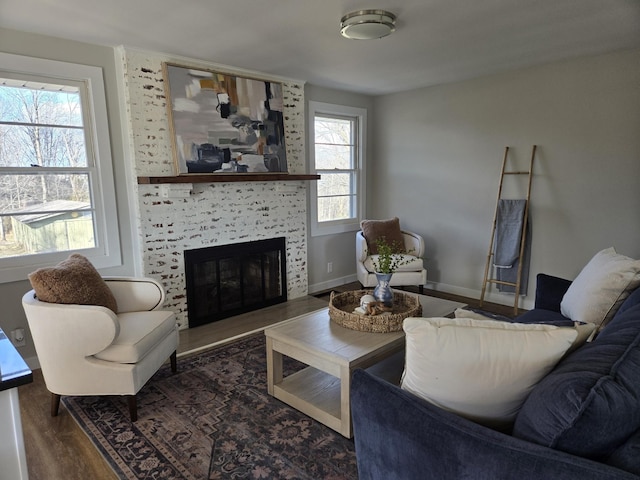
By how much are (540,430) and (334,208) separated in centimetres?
428

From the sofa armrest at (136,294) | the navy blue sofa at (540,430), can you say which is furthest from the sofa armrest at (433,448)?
the sofa armrest at (136,294)

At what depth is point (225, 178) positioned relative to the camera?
12.2 feet

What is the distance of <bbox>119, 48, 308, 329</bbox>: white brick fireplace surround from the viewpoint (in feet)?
10.9

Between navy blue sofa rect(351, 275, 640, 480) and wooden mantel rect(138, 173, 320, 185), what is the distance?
2.62 meters

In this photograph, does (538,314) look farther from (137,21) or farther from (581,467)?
(137,21)

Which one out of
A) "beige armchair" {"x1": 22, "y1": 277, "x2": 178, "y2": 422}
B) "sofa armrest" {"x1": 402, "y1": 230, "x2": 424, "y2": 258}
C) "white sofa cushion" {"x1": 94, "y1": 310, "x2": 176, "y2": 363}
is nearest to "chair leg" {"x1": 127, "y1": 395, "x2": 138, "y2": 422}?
"beige armchair" {"x1": 22, "y1": 277, "x2": 178, "y2": 422}

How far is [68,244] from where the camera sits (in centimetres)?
317

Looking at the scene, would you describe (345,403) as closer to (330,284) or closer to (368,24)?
(368,24)

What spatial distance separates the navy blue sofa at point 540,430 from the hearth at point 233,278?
2799mm

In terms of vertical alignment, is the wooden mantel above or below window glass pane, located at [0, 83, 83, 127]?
below

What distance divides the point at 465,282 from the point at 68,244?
4028 mm

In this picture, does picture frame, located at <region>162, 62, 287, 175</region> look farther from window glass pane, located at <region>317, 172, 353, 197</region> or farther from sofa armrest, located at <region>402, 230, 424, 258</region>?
sofa armrest, located at <region>402, 230, 424, 258</region>

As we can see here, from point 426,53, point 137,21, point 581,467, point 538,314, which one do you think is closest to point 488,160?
point 426,53

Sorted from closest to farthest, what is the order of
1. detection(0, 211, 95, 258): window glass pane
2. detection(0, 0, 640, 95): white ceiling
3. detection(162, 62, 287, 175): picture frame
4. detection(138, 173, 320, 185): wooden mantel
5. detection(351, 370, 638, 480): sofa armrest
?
detection(351, 370, 638, 480): sofa armrest → detection(0, 0, 640, 95): white ceiling → detection(0, 211, 95, 258): window glass pane → detection(138, 173, 320, 185): wooden mantel → detection(162, 62, 287, 175): picture frame
